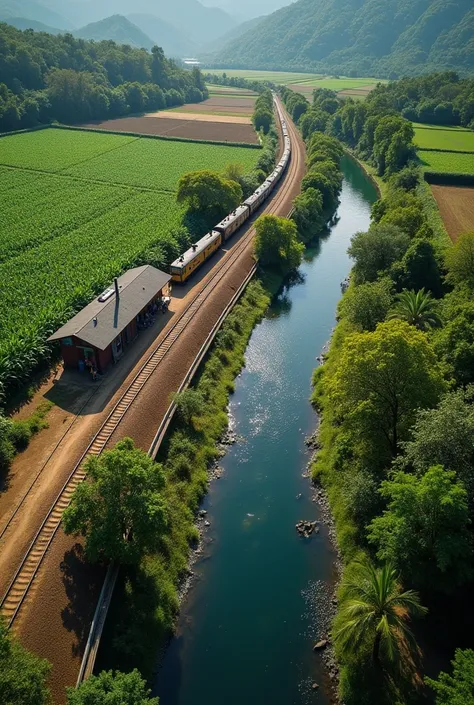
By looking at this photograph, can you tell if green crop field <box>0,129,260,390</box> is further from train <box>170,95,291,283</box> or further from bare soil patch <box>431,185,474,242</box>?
bare soil patch <box>431,185,474,242</box>

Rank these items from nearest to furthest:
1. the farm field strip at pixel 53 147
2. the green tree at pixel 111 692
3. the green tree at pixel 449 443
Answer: the green tree at pixel 111 692, the green tree at pixel 449 443, the farm field strip at pixel 53 147

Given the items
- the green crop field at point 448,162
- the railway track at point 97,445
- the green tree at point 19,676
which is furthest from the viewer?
the green crop field at point 448,162

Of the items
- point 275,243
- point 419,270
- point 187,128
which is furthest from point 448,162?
point 187,128

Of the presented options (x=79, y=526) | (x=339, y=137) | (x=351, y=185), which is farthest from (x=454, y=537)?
(x=339, y=137)

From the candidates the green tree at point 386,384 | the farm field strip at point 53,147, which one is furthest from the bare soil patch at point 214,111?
the green tree at point 386,384

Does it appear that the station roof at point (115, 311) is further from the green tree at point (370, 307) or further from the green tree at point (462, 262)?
the green tree at point (462, 262)

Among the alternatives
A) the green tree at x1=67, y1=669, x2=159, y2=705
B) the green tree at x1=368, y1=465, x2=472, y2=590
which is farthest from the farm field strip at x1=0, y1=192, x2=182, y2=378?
the green tree at x1=368, y1=465, x2=472, y2=590

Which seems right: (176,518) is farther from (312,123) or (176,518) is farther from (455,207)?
(312,123)
